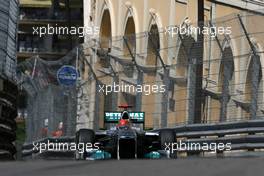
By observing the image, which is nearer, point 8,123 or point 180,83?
point 180,83

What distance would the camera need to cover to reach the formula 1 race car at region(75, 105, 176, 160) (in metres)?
13.2

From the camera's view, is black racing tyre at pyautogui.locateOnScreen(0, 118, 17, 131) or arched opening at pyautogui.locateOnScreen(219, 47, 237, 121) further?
black racing tyre at pyautogui.locateOnScreen(0, 118, 17, 131)

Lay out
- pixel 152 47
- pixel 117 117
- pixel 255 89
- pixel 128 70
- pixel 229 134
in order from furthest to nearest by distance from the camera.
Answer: pixel 128 70 → pixel 152 47 → pixel 229 134 → pixel 255 89 → pixel 117 117

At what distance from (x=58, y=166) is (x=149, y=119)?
312 inches

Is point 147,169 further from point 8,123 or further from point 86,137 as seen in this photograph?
point 8,123

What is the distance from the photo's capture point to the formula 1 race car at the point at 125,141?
43.3ft

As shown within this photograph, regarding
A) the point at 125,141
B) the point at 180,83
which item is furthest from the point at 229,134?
the point at 125,141

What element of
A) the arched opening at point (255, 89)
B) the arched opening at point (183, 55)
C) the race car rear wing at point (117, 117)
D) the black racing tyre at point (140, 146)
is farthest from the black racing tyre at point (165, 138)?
the arched opening at point (183, 55)

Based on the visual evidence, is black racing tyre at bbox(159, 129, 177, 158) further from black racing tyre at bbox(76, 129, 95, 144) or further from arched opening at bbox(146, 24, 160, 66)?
arched opening at bbox(146, 24, 160, 66)

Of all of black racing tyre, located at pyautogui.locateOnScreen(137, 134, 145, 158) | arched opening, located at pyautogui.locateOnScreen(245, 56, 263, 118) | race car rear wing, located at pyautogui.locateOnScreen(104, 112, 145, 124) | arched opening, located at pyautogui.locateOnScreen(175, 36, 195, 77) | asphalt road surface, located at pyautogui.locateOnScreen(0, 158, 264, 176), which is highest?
arched opening, located at pyautogui.locateOnScreen(175, 36, 195, 77)

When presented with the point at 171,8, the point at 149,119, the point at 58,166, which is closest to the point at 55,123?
the point at 149,119

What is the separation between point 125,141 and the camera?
13.1 meters

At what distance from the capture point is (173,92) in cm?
1714

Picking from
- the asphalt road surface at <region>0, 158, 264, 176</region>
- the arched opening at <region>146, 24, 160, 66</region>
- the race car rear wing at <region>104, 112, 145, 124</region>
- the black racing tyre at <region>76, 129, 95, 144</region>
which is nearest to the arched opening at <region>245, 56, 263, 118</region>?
the race car rear wing at <region>104, 112, 145, 124</region>
